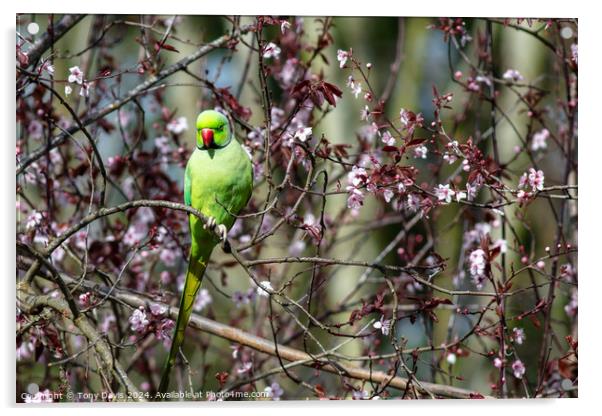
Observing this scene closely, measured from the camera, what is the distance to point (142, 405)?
8.51 ft

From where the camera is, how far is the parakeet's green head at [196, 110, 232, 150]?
2.45 metres

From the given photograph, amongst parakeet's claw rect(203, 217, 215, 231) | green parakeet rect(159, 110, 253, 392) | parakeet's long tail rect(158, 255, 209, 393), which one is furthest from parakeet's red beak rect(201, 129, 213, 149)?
parakeet's long tail rect(158, 255, 209, 393)

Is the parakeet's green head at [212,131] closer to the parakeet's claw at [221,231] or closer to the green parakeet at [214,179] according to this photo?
the green parakeet at [214,179]

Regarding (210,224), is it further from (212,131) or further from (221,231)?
(212,131)

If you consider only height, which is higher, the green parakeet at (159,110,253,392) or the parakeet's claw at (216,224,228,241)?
the green parakeet at (159,110,253,392)

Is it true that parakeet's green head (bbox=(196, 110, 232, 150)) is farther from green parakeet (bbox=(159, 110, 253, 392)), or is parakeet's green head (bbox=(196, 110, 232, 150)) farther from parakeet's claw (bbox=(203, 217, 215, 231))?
parakeet's claw (bbox=(203, 217, 215, 231))

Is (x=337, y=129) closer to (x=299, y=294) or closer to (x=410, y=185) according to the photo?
(x=299, y=294)

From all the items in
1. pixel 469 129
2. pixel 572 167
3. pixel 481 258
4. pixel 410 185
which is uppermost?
pixel 469 129

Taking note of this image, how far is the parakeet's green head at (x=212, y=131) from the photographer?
2453mm

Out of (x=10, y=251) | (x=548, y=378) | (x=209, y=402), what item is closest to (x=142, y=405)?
(x=209, y=402)

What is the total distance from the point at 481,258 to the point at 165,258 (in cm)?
129

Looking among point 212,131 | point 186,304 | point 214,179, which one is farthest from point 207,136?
point 186,304

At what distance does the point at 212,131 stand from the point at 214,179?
152 millimetres

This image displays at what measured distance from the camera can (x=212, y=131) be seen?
246cm
